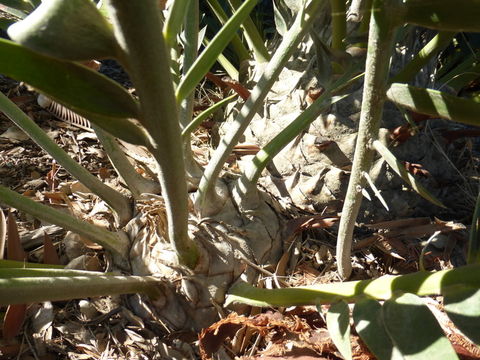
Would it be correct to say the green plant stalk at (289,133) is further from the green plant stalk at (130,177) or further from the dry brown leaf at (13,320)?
the dry brown leaf at (13,320)

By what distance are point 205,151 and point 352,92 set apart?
1.09 feet

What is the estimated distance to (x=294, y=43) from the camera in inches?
25.0

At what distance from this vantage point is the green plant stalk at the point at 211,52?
0.52 meters

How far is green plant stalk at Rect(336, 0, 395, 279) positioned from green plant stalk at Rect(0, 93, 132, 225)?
34 centimetres

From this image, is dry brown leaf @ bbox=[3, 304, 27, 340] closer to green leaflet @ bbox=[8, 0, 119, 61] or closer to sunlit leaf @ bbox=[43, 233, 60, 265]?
sunlit leaf @ bbox=[43, 233, 60, 265]

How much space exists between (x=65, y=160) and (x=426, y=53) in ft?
1.81

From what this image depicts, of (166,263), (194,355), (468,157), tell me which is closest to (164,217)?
(166,263)

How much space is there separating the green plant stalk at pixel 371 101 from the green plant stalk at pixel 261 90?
0.58 ft

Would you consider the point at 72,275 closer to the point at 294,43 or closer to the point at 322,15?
the point at 294,43

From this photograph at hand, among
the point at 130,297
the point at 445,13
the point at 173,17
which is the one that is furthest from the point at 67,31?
the point at 130,297

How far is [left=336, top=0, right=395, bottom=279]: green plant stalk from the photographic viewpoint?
430mm

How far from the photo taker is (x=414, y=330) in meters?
0.44

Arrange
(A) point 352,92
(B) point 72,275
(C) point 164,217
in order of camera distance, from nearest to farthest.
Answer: (B) point 72,275 < (C) point 164,217 < (A) point 352,92

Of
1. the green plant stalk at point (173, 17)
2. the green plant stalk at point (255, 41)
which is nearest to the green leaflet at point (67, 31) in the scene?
the green plant stalk at point (173, 17)
